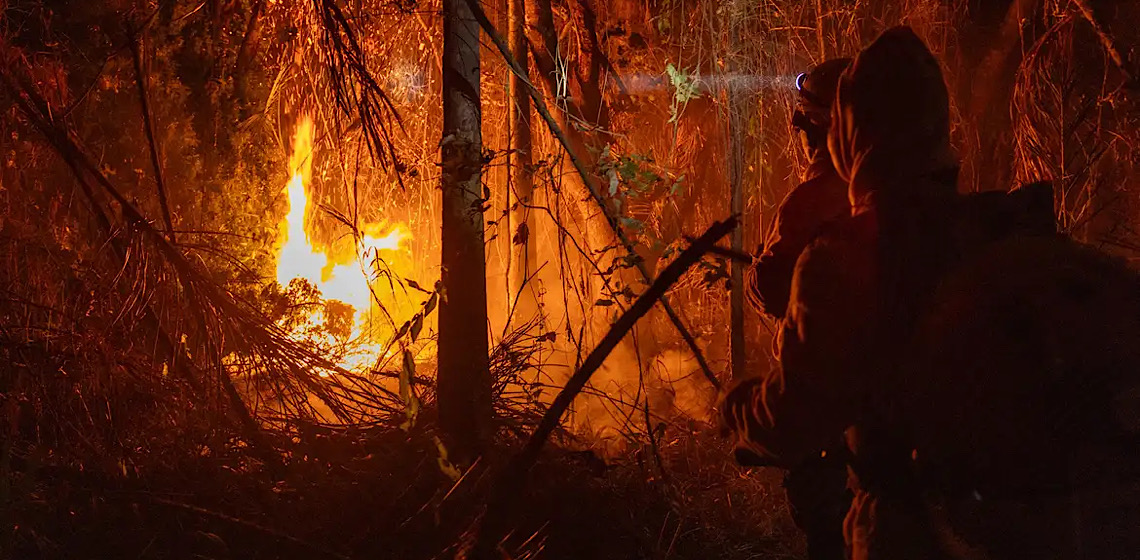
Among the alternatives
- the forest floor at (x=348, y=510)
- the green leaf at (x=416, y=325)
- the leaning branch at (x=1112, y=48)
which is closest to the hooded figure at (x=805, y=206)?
the forest floor at (x=348, y=510)

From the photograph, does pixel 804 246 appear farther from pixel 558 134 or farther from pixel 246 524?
pixel 246 524

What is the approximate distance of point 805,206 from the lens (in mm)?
2840

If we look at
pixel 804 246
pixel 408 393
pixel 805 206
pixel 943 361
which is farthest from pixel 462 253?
pixel 943 361

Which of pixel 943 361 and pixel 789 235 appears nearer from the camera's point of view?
pixel 943 361

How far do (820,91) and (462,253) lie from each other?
201cm

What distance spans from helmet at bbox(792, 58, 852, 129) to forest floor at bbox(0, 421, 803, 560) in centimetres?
191

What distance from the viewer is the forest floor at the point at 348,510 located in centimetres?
381

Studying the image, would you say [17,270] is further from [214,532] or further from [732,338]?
[732,338]

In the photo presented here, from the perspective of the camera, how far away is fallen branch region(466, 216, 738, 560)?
2121mm

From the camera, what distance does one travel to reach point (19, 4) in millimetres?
5383

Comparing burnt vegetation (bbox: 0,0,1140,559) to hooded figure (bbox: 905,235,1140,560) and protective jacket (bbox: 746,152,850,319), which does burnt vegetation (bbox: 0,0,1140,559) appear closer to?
protective jacket (bbox: 746,152,850,319)

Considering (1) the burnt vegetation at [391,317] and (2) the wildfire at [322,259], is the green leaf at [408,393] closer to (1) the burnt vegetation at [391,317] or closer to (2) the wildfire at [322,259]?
(1) the burnt vegetation at [391,317]

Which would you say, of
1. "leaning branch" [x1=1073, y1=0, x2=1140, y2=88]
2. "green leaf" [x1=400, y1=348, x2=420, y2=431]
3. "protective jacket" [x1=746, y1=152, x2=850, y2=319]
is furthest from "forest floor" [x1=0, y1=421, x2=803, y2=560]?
"leaning branch" [x1=1073, y1=0, x2=1140, y2=88]

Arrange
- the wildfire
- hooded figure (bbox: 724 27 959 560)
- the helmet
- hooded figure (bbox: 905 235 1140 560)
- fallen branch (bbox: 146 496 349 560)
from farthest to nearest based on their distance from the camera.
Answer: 1. the wildfire
2. fallen branch (bbox: 146 496 349 560)
3. the helmet
4. hooded figure (bbox: 724 27 959 560)
5. hooded figure (bbox: 905 235 1140 560)
